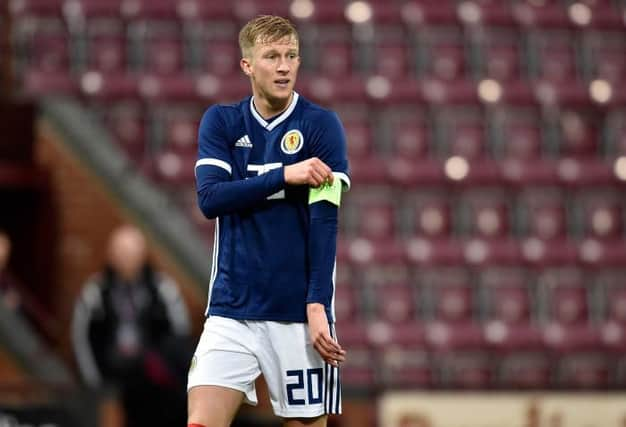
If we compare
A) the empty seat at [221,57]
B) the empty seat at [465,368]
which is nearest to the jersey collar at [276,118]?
the empty seat at [465,368]

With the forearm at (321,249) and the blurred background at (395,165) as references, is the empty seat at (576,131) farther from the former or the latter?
the forearm at (321,249)

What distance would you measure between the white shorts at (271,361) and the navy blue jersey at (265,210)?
0.04m

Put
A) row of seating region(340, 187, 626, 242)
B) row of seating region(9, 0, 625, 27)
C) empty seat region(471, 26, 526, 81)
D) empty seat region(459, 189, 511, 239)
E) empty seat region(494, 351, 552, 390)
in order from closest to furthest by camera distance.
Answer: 1. empty seat region(494, 351, 552, 390)
2. row of seating region(340, 187, 626, 242)
3. empty seat region(459, 189, 511, 239)
4. row of seating region(9, 0, 625, 27)
5. empty seat region(471, 26, 526, 81)

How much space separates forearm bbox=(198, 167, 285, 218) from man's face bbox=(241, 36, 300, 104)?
9.7 inches

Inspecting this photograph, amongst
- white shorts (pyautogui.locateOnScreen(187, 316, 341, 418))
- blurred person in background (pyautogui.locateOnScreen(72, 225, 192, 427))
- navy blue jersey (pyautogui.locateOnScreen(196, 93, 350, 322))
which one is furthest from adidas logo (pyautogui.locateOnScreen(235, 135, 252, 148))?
blurred person in background (pyautogui.locateOnScreen(72, 225, 192, 427))

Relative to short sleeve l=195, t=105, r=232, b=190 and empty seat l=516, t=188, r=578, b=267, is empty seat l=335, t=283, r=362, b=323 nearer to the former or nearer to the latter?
empty seat l=516, t=188, r=578, b=267

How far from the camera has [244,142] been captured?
13.4ft

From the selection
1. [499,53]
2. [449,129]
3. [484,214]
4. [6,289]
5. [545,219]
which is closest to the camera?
[6,289]

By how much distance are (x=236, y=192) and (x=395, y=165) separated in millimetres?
6452

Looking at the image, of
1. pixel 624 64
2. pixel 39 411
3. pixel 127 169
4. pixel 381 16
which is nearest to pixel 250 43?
pixel 39 411

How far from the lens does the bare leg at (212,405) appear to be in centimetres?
398

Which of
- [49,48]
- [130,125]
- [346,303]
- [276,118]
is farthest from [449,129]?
[276,118]

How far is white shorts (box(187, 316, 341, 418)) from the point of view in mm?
4047

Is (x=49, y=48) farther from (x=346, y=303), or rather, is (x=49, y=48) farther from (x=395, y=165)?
(x=346, y=303)
